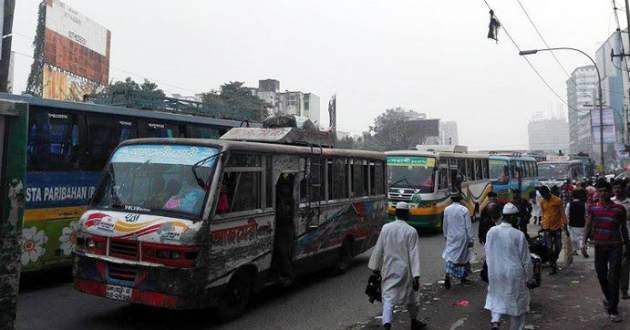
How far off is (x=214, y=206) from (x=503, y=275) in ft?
11.3

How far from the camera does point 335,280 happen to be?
9.60m

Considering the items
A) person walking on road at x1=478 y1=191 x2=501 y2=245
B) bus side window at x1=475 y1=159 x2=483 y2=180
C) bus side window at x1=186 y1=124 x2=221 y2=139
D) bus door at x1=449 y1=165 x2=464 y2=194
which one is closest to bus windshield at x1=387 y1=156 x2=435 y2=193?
bus door at x1=449 y1=165 x2=464 y2=194

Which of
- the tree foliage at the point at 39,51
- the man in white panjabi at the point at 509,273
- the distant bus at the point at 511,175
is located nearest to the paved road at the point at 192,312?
the man in white panjabi at the point at 509,273

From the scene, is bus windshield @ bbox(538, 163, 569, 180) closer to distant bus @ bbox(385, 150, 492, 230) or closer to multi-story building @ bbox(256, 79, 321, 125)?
distant bus @ bbox(385, 150, 492, 230)

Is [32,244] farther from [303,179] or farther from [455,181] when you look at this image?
[455,181]

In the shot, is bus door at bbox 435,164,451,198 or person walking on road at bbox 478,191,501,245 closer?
person walking on road at bbox 478,191,501,245

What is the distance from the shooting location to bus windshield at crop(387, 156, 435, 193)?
635 inches

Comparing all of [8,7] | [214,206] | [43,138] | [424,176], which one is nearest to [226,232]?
[214,206]

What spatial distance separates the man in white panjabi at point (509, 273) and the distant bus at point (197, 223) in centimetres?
316

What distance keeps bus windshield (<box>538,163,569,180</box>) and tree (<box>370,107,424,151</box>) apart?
34.2 m

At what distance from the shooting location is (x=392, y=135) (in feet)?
225

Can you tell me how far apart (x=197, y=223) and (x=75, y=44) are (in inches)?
1547

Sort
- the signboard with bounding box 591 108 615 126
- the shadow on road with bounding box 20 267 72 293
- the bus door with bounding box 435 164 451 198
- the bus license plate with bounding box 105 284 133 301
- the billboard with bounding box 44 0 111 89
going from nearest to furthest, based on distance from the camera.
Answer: the bus license plate with bounding box 105 284 133 301 → the shadow on road with bounding box 20 267 72 293 → the bus door with bounding box 435 164 451 198 → the signboard with bounding box 591 108 615 126 → the billboard with bounding box 44 0 111 89

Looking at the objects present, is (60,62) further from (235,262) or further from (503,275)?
(503,275)
